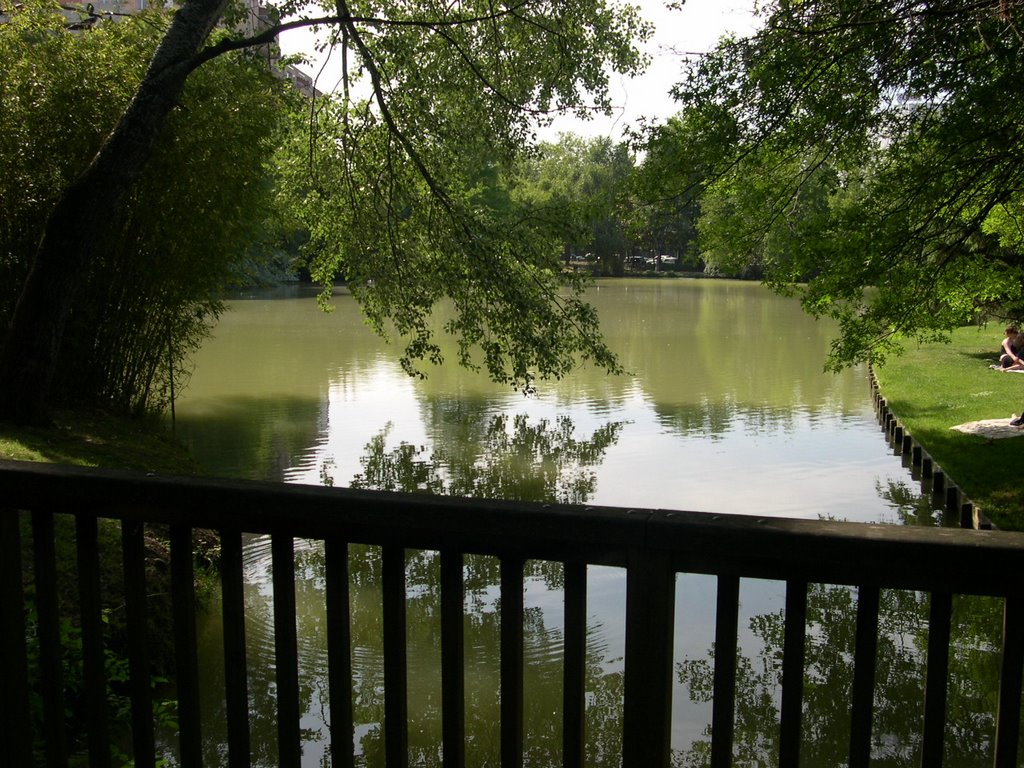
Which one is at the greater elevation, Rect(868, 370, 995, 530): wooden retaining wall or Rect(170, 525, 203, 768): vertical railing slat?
Rect(170, 525, 203, 768): vertical railing slat

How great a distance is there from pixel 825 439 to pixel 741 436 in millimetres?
1199

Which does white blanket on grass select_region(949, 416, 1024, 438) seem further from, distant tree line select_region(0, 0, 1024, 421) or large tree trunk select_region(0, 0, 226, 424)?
large tree trunk select_region(0, 0, 226, 424)

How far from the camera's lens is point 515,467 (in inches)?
477

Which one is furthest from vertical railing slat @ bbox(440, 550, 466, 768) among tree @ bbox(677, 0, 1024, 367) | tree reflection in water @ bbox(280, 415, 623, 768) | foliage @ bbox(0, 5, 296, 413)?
foliage @ bbox(0, 5, 296, 413)

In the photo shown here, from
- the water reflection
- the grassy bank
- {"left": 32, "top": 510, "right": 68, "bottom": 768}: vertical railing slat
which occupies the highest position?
{"left": 32, "top": 510, "right": 68, "bottom": 768}: vertical railing slat

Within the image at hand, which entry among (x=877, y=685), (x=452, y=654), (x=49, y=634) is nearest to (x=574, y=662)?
(x=452, y=654)

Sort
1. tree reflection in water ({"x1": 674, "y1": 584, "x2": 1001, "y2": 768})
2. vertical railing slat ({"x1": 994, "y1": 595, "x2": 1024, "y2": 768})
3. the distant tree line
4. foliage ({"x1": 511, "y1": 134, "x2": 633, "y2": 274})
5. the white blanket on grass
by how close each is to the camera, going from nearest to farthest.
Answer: vertical railing slat ({"x1": 994, "y1": 595, "x2": 1024, "y2": 768}) < tree reflection in water ({"x1": 674, "y1": 584, "x2": 1001, "y2": 768}) < the distant tree line < foliage ({"x1": 511, "y1": 134, "x2": 633, "y2": 274}) < the white blanket on grass

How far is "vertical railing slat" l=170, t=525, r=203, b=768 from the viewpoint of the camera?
2.14 m

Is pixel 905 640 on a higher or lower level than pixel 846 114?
lower

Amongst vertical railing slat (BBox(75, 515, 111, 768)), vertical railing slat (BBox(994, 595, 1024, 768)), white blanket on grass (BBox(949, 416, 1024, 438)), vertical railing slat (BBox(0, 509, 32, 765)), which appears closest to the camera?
vertical railing slat (BBox(994, 595, 1024, 768))

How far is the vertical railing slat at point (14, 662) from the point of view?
231cm

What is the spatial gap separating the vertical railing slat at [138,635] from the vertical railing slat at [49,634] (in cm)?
19

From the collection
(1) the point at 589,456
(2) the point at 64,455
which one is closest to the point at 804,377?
(1) the point at 589,456

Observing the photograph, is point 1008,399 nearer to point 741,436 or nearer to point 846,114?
point 741,436
